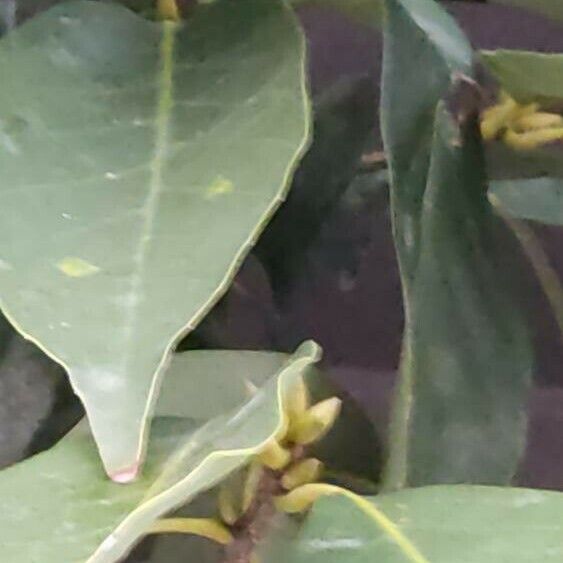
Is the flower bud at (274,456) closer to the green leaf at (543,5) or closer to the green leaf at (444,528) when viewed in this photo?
the green leaf at (444,528)

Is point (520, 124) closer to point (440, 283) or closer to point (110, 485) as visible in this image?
point (440, 283)

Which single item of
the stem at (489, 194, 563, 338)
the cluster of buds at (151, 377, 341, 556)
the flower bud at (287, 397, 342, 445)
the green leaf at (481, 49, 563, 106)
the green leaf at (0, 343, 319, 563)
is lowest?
the stem at (489, 194, 563, 338)

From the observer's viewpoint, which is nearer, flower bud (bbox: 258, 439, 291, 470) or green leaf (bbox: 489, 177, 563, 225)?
flower bud (bbox: 258, 439, 291, 470)

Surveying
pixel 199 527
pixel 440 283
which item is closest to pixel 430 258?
pixel 440 283

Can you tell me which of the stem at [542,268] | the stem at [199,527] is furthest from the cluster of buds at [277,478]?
the stem at [542,268]

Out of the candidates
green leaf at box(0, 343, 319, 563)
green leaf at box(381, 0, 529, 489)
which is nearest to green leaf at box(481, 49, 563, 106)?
green leaf at box(381, 0, 529, 489)

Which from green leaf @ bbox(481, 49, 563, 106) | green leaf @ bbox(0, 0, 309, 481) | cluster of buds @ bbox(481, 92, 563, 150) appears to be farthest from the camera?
cluster of buds @ bbox(481, 92, 563, 150)

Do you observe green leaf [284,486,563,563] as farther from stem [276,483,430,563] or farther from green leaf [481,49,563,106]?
green leaf [481,49,563,106]
